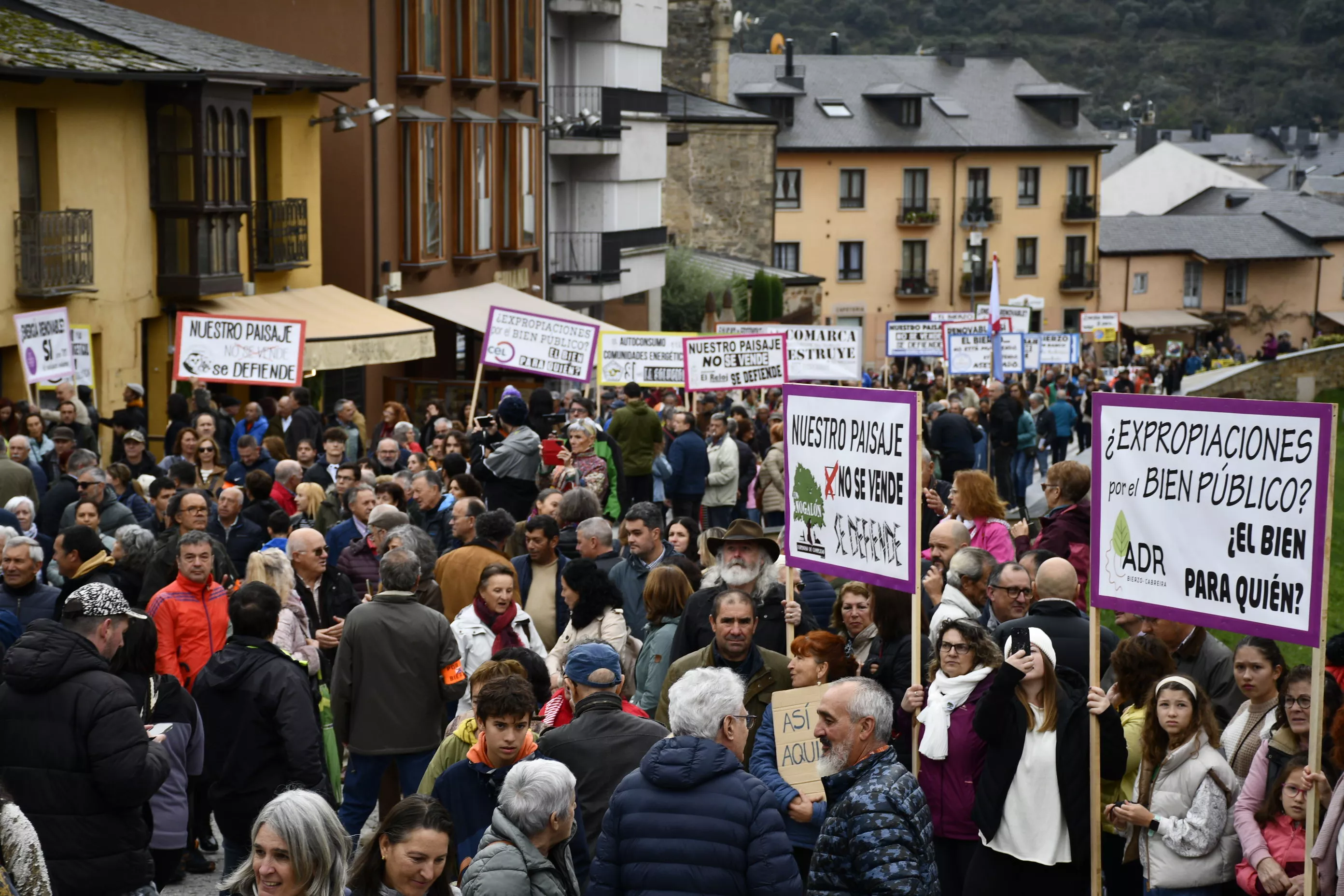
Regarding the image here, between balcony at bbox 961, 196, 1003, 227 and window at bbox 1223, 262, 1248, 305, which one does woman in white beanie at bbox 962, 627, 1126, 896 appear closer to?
balcony at bbox 961, 196, 1003, 227

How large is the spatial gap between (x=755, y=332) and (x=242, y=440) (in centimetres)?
790

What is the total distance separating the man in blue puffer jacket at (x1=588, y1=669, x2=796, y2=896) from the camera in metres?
5.81

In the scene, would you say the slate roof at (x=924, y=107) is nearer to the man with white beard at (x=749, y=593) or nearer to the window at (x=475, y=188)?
the window at (x=475, y=188)

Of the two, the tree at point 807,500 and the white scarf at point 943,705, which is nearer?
the white scarf at point 943,705

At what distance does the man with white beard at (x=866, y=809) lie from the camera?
5.88 meters

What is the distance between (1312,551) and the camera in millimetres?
6707

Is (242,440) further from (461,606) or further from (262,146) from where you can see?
(262,146)

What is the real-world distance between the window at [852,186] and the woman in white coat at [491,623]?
→ 6352 centimetres

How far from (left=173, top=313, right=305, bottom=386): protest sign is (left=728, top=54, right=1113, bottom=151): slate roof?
174 ft

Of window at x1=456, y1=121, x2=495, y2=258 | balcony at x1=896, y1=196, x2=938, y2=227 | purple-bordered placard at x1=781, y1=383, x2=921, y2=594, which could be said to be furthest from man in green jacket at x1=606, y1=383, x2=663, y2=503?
balcony at x1=896, y1=196, x2=938, y2=227

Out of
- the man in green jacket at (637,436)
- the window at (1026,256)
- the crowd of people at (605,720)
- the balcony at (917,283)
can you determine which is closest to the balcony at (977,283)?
the balcony at (917,283)

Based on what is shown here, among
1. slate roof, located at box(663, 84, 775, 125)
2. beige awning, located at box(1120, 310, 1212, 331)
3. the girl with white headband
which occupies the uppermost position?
slate roof, located at box(663, 84, 775, 125)

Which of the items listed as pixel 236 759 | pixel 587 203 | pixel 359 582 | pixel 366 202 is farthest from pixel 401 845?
pixel 587 203

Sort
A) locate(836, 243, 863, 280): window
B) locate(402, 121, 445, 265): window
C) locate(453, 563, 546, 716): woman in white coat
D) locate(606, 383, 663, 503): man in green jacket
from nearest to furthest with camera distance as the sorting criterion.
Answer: locate(453, 563, 546, 716): woman in white coat → locate(606, 383, 663, 503): man in green jacket → locate(402, 121, 445, 265): window → locate(836, 243, 863, 280): window
